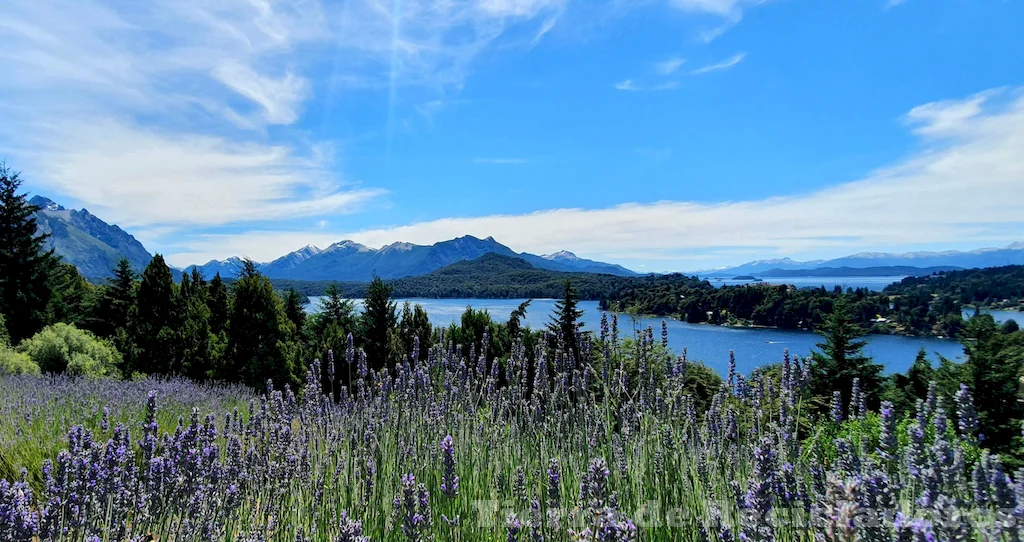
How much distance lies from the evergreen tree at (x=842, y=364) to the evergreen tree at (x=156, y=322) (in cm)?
1488

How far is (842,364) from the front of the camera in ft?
30.7

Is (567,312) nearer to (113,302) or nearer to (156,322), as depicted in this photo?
(156,322)

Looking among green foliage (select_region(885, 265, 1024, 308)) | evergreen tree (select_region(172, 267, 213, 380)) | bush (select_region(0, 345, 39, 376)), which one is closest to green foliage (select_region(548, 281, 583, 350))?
evergreen tree (select_region(172, 267, 213, 380))

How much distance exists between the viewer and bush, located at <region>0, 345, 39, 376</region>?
30.4 feet

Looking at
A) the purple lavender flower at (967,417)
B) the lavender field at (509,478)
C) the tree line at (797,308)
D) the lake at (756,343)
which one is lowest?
the lake at (756,343)

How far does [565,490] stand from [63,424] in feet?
19.1

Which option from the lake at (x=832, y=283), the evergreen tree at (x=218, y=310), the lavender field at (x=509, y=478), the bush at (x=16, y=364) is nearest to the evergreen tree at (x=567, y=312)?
the lavender field at (x=509, y=478)

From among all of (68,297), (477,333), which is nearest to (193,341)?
(477,333)

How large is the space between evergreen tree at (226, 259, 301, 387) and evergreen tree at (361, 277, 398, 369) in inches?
99.2

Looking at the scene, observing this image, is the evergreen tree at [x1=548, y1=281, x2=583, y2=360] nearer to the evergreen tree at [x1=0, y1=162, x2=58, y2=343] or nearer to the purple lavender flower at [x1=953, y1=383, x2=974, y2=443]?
the purple lavender flower at [x1=953, y1=383, x2=974, y2=443]

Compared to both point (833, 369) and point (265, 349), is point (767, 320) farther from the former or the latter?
point (265, 349)

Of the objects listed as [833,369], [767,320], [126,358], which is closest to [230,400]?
[126,358]

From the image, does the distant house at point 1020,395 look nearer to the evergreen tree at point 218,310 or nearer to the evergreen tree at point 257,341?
the evergreen tree at point 257,341

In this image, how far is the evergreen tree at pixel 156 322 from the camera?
39.7ft
